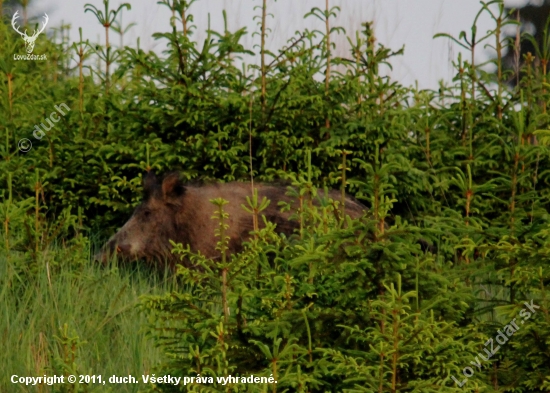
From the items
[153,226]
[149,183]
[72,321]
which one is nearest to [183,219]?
[153,226]

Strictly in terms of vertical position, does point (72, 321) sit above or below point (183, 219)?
below

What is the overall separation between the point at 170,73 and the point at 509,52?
12003mm

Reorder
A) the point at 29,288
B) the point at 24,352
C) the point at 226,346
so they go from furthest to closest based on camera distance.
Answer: the point at 29,288 → the point at 24,352 → the point at 226,346

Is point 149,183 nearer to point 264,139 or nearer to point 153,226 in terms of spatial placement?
point 153,226

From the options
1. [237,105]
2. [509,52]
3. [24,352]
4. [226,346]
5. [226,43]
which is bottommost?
[24,352]

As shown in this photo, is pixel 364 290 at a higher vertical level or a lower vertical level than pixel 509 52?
lower

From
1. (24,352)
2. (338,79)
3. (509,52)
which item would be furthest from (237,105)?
(509,52)

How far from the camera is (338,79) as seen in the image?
7.00 meters

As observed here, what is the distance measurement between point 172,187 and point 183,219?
1.02 feet

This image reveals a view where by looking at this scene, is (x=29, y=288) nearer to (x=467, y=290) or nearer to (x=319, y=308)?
(x=319, y=308)

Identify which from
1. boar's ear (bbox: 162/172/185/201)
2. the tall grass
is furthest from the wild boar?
the tall grass

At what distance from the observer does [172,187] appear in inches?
258

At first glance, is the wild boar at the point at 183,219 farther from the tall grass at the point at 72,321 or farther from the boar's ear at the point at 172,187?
the tall grass at the point at 72,321

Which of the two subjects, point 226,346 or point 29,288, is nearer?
point 226,346
